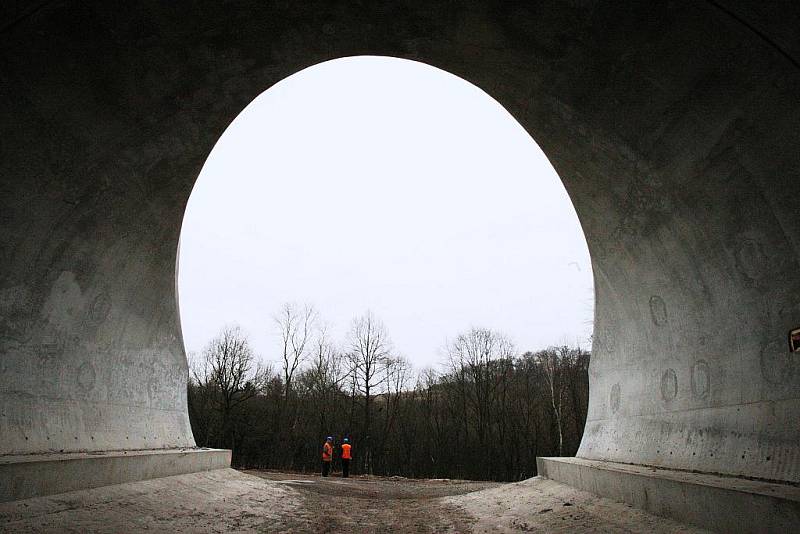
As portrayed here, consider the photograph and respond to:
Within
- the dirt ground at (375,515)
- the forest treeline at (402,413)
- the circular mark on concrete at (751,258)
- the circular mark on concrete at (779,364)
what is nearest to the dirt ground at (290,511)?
the dirt ground at (375,515)

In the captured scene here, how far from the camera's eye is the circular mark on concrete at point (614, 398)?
1029 centimetres

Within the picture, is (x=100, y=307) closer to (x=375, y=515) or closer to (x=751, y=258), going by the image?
(x=375, y=515)

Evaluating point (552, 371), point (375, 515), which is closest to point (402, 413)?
point (552, 371)

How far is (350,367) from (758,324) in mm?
42717

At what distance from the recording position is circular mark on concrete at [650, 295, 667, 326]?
27.6 ft

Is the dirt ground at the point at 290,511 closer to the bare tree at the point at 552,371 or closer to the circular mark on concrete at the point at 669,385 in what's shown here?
the circular mark on concrete at the point at 669,385

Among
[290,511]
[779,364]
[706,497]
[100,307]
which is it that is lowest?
[290,511]

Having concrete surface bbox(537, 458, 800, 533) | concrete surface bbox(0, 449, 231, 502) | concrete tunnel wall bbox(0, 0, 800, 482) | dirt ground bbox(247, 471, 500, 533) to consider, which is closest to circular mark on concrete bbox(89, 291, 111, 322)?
concrete tunnel wall bbox(0, 0, 800, 482)

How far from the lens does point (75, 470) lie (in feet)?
24.1

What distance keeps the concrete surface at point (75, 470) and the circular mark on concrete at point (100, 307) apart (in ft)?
7.28

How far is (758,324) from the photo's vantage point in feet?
21.1

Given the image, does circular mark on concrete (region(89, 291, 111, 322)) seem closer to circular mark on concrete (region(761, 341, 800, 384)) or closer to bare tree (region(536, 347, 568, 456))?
circular mark on concrete (region(761, 341, 800, 384))

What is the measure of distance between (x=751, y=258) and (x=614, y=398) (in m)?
4.82

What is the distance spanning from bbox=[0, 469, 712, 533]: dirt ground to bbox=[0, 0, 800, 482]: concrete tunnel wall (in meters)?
1.16
